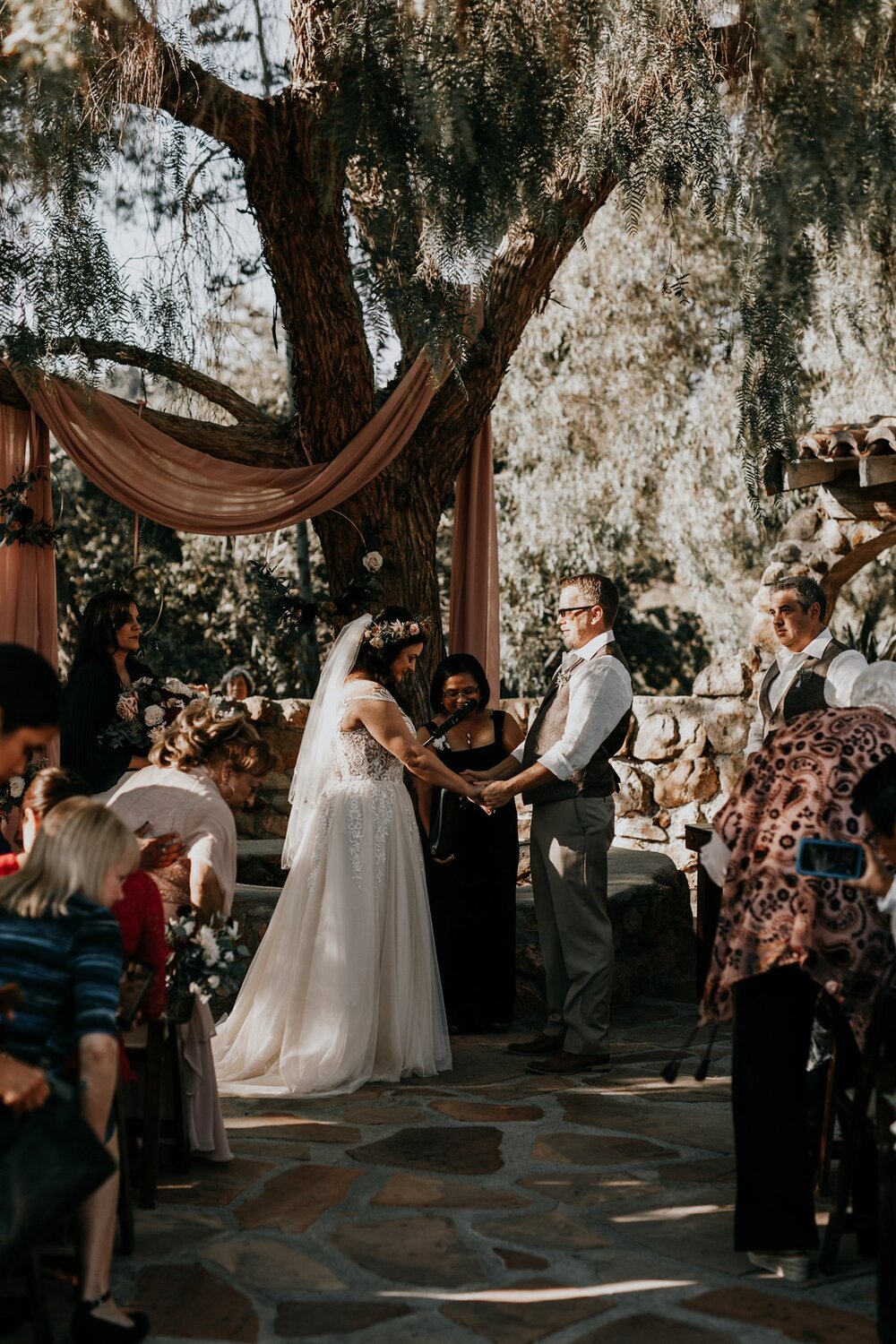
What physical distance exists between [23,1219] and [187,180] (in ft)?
17.1

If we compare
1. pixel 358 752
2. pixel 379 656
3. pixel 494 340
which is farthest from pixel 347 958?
pixel 494 340

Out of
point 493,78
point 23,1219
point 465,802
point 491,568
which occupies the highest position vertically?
point 493,78

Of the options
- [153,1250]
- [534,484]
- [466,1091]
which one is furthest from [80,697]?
[534,484]

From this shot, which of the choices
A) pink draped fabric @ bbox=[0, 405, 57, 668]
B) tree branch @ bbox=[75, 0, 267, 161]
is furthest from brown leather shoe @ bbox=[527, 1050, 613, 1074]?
tree branch @ bbox=[75, 0, 267, 161]

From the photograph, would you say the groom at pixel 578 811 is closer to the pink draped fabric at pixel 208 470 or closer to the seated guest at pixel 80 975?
the pink draped fabric at pixel 208 470

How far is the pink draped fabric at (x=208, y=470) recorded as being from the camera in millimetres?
6863

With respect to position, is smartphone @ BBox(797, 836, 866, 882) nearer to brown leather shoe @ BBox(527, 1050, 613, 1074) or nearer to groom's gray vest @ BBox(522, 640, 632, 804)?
groom's gray vest @ BBox(522, 640, 632, 804)

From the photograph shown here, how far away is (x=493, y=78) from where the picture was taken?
5.29 m

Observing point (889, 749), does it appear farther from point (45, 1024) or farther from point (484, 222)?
point (484, 222)

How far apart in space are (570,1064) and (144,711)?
7.83 feet

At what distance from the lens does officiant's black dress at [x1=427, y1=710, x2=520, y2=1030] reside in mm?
6676

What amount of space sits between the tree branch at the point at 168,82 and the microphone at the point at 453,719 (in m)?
2.96

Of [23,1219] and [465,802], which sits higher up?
[465,802]

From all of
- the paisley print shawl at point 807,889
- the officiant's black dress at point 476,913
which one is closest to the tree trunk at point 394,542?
the officiant's black dress at point 476,913
